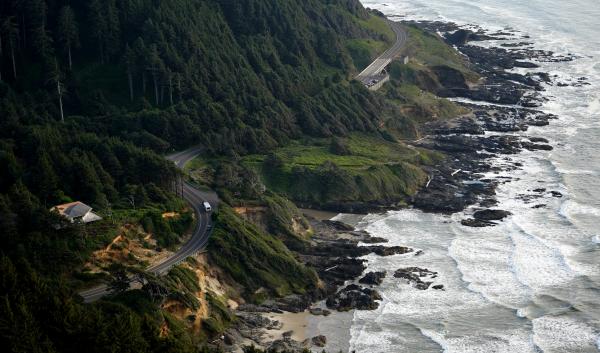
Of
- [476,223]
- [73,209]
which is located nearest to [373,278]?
[476,223]

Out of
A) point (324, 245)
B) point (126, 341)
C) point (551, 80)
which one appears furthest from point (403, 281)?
point (551, 80)

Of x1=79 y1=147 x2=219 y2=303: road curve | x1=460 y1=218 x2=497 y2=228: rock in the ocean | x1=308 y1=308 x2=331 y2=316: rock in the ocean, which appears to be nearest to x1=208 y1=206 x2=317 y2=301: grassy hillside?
x1=79 y1=147 x2=219 y2=303: road curve

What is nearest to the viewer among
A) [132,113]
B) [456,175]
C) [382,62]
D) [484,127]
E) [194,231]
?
[194,231]

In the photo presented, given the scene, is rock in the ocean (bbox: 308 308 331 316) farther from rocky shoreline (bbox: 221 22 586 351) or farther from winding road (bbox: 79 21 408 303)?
winding road (bbox: 79 21 408 303)

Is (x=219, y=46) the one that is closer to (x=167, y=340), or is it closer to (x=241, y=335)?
(x=241, y=335)

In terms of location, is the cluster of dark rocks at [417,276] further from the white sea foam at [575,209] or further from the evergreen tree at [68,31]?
the evergreen tree at [68,31]

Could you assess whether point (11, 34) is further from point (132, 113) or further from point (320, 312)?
point (320, 312)
